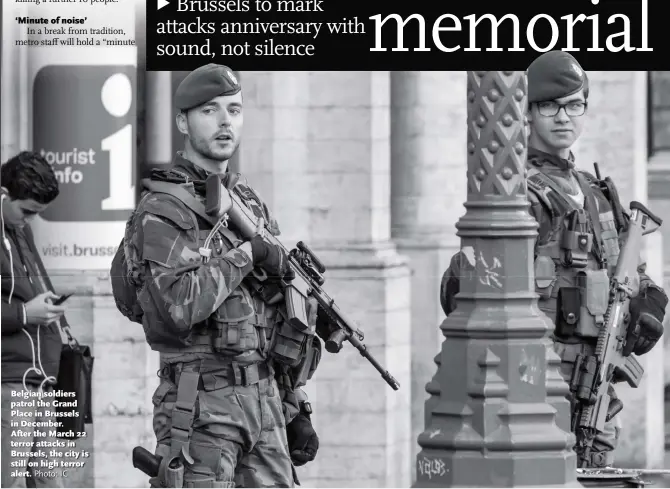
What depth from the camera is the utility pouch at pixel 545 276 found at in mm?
12836

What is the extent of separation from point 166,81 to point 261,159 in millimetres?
1532

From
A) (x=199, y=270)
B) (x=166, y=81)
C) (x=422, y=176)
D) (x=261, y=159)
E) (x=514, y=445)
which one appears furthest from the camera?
(x=422, y=176)

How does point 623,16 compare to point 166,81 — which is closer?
point 623,16

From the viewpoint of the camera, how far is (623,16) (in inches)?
512

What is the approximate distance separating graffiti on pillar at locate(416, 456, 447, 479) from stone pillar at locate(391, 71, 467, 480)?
5.47 meters

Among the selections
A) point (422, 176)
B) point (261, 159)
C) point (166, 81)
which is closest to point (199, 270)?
point (166, 81)

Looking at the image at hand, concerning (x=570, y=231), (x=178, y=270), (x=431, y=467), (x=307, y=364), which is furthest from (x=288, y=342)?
(x=570, y=231)

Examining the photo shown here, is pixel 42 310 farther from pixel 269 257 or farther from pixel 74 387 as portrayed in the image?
pixel 269 257

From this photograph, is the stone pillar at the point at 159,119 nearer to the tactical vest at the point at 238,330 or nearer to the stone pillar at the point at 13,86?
the stone pillar at the point at 13,86

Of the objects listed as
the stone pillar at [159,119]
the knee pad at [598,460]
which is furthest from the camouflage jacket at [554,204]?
the stone pillar at [159,119]

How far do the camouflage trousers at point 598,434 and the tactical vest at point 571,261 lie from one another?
43 millimetres

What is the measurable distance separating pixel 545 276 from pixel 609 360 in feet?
1.93

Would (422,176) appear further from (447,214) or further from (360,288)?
(360,288)

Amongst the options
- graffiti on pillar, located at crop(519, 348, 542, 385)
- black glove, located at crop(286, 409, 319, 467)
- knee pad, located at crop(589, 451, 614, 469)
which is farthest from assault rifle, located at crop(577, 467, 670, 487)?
black glove, located at crop(286, 409, 319, 467)
